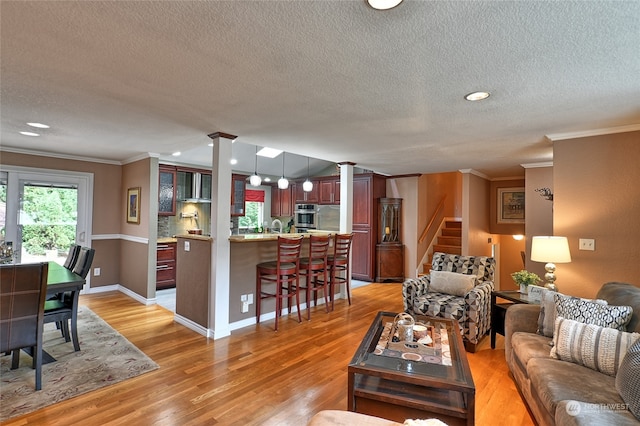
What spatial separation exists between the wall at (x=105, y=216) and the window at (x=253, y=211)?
282 centimetres

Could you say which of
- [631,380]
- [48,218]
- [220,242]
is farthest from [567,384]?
[48,218]

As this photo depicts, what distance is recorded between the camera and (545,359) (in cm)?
206

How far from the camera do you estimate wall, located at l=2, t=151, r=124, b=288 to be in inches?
206

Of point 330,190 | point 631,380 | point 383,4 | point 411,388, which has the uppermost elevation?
point 383,4

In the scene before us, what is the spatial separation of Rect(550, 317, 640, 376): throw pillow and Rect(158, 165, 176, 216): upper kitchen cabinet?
19.5 ft

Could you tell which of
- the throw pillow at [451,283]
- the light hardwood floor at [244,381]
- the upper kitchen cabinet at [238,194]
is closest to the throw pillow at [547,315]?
the light hardwood floor at [244,381]

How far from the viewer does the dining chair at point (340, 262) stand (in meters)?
4.58

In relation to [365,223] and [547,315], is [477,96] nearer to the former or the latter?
[547,315]

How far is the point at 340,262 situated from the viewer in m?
4.77

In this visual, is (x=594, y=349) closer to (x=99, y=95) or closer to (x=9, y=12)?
(x=9, y=12)

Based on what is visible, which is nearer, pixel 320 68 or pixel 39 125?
pixel 320 68

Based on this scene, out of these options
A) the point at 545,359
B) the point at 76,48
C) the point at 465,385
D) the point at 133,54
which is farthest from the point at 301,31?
the point at 545,359

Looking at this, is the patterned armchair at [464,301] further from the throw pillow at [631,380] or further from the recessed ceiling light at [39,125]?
the recessed ceiling light at [39,125]

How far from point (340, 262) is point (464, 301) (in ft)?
6.16
